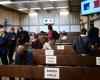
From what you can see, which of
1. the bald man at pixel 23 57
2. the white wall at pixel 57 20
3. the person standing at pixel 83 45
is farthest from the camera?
the white wall at pixel 57 20

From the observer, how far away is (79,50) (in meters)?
6.07

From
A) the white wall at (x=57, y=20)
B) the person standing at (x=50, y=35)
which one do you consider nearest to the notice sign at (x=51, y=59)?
the person standing at (x=50, y=35)

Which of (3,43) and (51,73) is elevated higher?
(3,43)

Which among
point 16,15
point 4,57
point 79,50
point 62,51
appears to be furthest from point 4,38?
point 16,15

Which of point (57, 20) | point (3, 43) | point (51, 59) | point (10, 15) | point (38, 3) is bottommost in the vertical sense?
point (51, 59)

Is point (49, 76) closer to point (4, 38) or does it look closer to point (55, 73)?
point (55, 73)

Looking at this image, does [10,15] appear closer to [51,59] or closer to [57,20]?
[57,20]

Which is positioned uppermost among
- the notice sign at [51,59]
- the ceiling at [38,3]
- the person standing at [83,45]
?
the ceiling at [38,3]

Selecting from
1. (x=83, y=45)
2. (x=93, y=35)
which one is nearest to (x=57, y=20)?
(x=93, y=35)

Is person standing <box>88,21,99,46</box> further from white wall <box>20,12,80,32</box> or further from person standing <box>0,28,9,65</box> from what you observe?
white wall <box>20,12,80,32</box>

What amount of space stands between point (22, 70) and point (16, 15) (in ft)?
79.4

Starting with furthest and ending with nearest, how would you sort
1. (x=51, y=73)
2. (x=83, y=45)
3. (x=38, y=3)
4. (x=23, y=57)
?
(x=38, y=3) < (x=83, y=45) < (x=23, y=57) < (x=51, y=73)

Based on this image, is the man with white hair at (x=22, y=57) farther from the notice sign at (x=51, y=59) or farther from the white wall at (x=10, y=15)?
the white wall at (x=10, y=15)

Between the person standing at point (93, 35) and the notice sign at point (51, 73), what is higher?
the person standing at point (93, 35)
